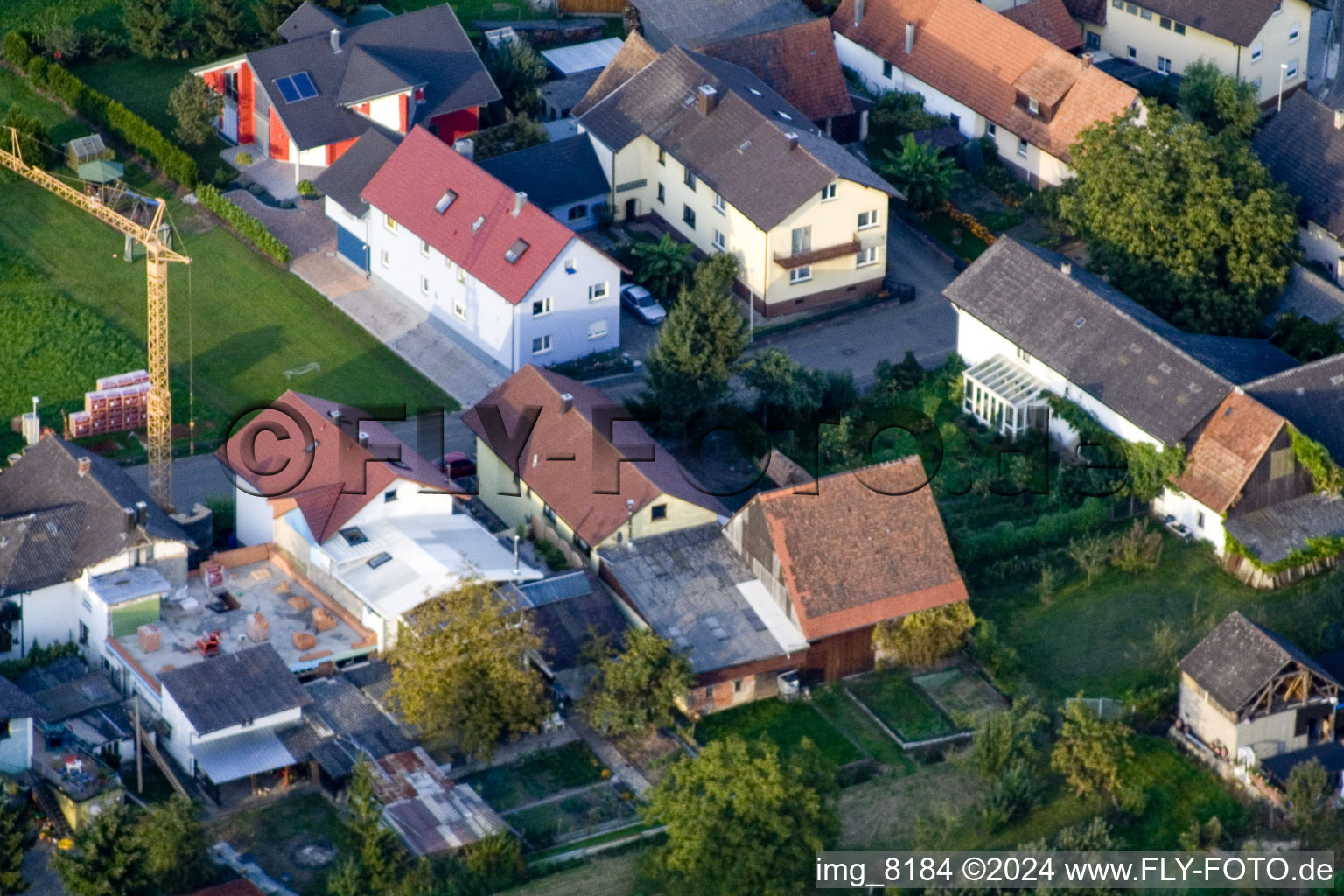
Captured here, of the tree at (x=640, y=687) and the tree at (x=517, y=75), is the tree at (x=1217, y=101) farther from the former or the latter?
the tree at (x=640, y=687)

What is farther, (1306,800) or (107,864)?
(1306,800)

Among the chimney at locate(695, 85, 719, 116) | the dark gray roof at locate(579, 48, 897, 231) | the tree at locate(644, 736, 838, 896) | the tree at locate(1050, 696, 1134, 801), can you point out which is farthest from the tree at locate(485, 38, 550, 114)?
the tree at locate(644, 736, 838, 896)

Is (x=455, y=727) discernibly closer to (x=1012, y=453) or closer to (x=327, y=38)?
(x=1012, y=453)

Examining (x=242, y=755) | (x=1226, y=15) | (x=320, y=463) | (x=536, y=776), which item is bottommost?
(x=536, y=776)

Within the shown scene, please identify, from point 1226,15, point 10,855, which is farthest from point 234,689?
point 1226,15

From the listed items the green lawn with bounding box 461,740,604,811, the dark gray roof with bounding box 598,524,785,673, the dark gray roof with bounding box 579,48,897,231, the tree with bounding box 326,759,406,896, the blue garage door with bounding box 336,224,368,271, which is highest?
the dark gray roof with bounding box 579,48,897,231

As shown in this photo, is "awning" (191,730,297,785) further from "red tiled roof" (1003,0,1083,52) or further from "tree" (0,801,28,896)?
"red tiled roof" (1003,0,1083,52)

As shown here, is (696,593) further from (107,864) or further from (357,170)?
(357,170)
